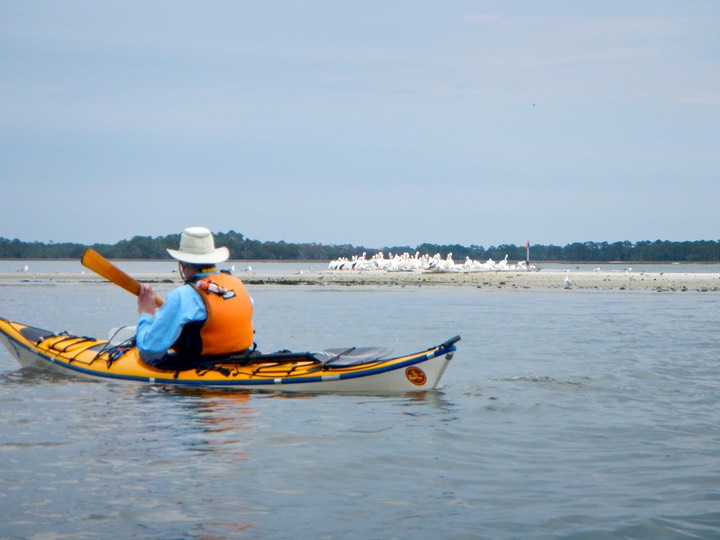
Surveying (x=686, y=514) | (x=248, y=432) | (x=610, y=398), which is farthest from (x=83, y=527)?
(x=610, y=398)

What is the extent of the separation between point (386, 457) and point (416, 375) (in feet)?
9.45

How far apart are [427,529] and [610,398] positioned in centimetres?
564

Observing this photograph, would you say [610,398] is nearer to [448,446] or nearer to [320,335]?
[448,446]

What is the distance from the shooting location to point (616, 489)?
6449 mm

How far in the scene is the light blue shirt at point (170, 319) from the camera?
9867mm

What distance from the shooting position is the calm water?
573cm

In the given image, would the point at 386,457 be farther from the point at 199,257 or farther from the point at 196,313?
the point at 199,257

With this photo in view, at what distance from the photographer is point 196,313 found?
10.0 meters

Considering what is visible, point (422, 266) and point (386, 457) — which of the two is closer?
point (386, 457)

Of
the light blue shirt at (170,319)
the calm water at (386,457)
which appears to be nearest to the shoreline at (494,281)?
the calm water at (386,457)

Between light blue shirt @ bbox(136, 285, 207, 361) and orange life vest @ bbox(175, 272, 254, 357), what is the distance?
0.10 metres

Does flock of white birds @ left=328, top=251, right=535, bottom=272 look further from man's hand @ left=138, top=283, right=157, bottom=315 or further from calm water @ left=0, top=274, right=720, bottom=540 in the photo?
man's hand @ left=138, top=283, right=157, bottom=315

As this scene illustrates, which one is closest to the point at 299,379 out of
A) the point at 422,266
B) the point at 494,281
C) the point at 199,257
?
the point at 199,257

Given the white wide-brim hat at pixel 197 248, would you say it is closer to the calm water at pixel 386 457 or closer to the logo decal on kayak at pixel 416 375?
the calm water at pixel 386 457
